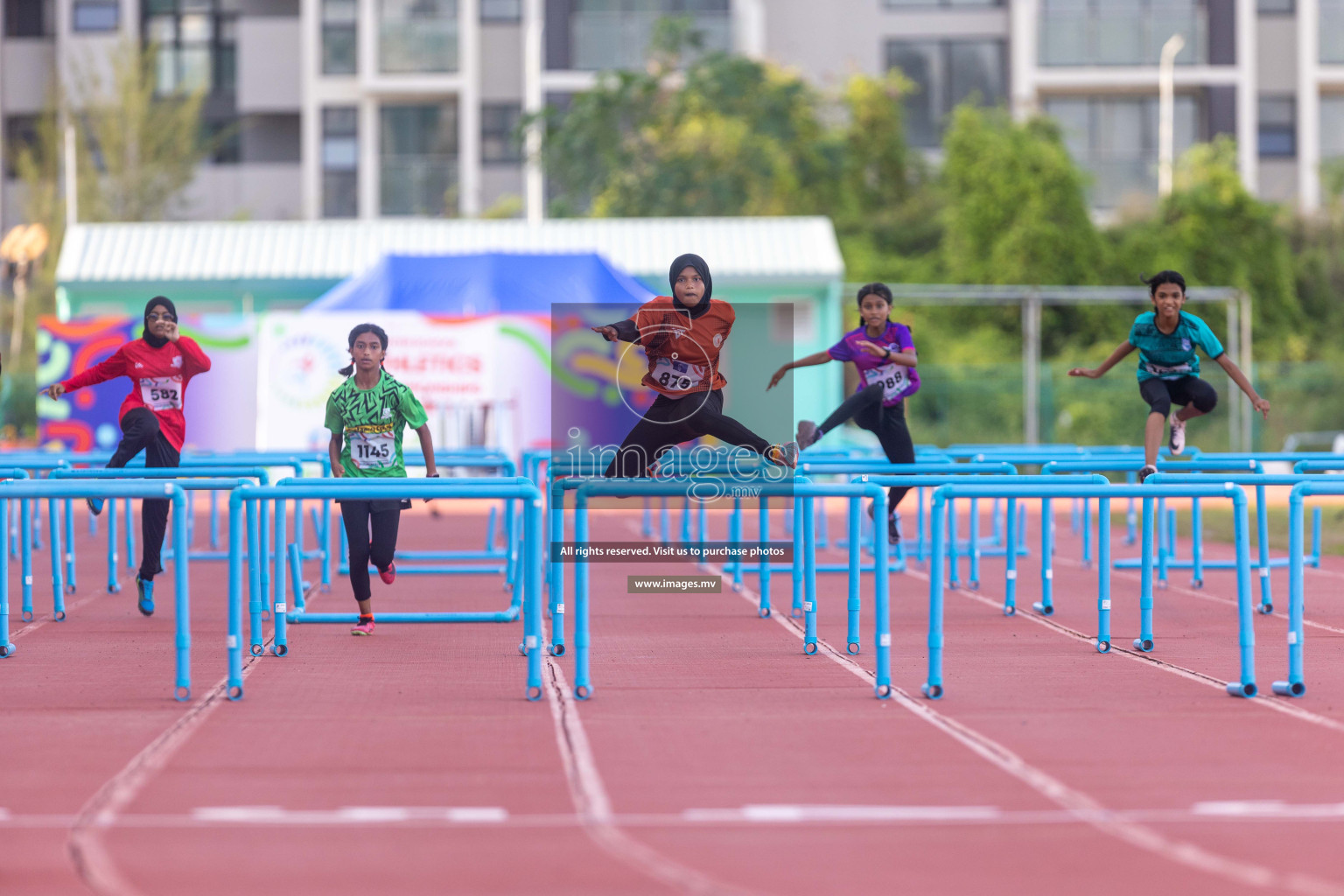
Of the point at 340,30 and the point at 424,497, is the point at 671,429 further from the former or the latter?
the point at 340,30

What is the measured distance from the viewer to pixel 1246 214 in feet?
106

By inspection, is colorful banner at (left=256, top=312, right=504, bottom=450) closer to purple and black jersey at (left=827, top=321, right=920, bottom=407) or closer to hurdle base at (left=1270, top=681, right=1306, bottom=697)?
purple and black jersey at (left=827, top=321, right=920, bottom=407)

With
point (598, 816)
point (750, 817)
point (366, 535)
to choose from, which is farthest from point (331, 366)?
point (750, 817)

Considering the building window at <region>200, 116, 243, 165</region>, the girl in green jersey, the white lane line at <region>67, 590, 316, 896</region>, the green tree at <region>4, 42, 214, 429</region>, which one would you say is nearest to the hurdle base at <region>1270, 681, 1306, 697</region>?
the girl in green jersey

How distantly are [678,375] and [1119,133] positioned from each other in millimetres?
31113

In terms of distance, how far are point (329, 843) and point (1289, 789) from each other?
10.3ft

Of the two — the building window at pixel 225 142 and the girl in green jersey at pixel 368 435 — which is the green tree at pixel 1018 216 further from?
the girl in green jersey at pixel 368 435

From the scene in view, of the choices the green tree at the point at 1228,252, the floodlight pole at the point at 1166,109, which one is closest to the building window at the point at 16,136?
the green tree at the point at 1228,252

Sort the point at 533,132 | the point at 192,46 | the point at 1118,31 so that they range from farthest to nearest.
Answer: the point at 192,46
the point at 1118,31
the point at 533,132

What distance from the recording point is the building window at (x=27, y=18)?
1617 inches

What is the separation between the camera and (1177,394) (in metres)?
11.1

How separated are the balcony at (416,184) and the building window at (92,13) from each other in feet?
25.5

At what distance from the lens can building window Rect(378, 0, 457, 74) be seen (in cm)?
3769

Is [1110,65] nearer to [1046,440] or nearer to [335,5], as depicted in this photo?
[1046,440]
